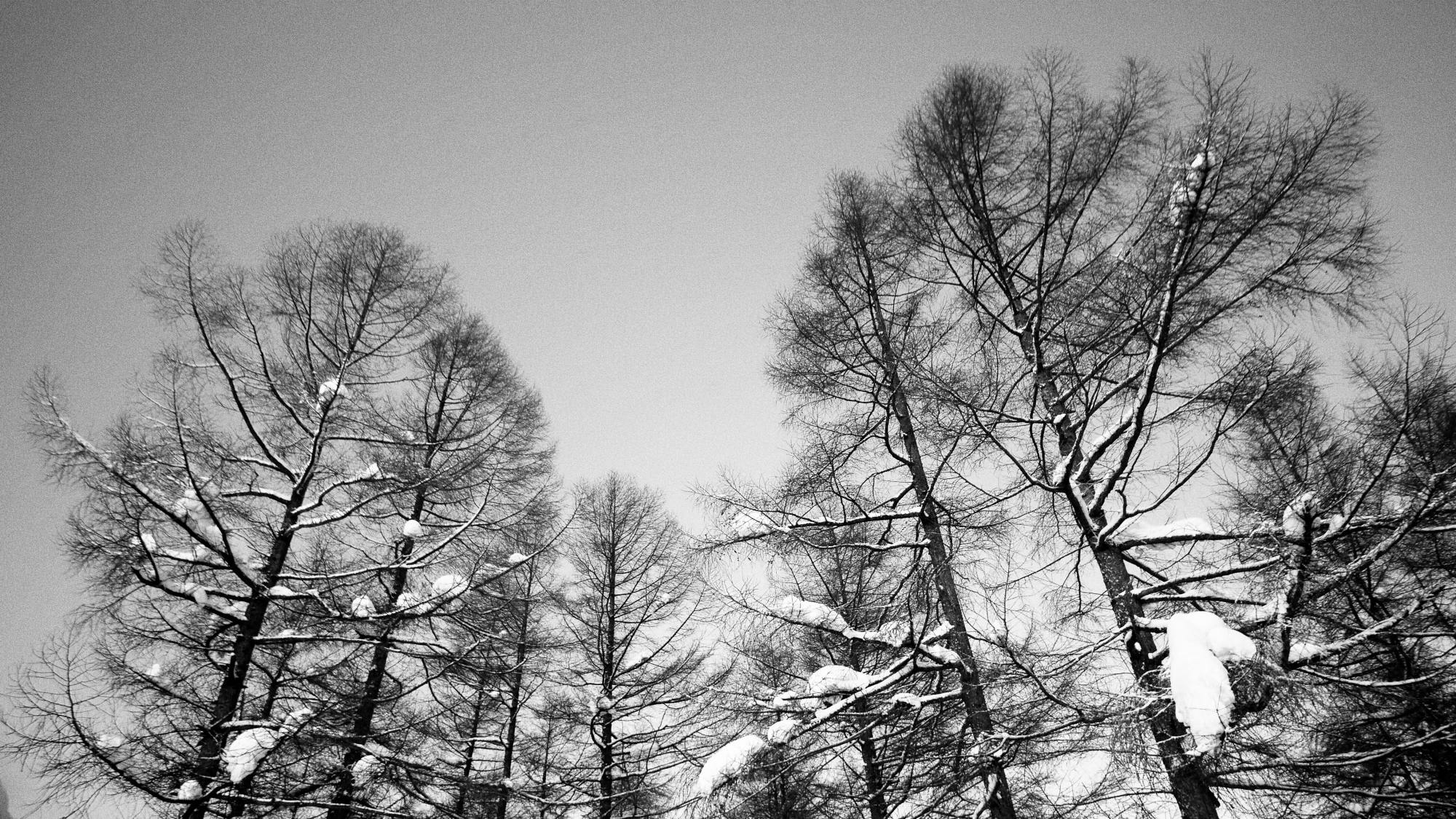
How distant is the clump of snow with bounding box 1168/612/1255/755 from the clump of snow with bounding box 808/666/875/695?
1.88 m

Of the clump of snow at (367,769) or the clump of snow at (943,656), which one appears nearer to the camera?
the clump of snow at (943,656)

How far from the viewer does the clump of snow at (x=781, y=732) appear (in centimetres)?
344

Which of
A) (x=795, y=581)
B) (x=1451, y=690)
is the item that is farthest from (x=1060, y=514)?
(x=1451, y=690)

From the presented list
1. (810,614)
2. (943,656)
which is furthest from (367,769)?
(943,656)

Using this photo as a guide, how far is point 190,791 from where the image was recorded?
4176 millimetres

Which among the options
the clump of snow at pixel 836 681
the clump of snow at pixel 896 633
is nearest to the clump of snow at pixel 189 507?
the clump of snow at pixel 836 681

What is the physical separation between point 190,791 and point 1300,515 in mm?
6762

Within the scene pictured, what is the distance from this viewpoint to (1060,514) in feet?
13.9

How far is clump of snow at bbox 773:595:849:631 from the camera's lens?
4.20m

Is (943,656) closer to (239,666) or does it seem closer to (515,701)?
(239,666)

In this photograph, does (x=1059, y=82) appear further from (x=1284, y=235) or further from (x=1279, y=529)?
(x=1279, y=529)

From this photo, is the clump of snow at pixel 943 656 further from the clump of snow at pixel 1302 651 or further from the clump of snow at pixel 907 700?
the clump of snow at pixel 1302 651

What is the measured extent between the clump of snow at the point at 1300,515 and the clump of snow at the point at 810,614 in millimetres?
2497

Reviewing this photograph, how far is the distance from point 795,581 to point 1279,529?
4680 mm
